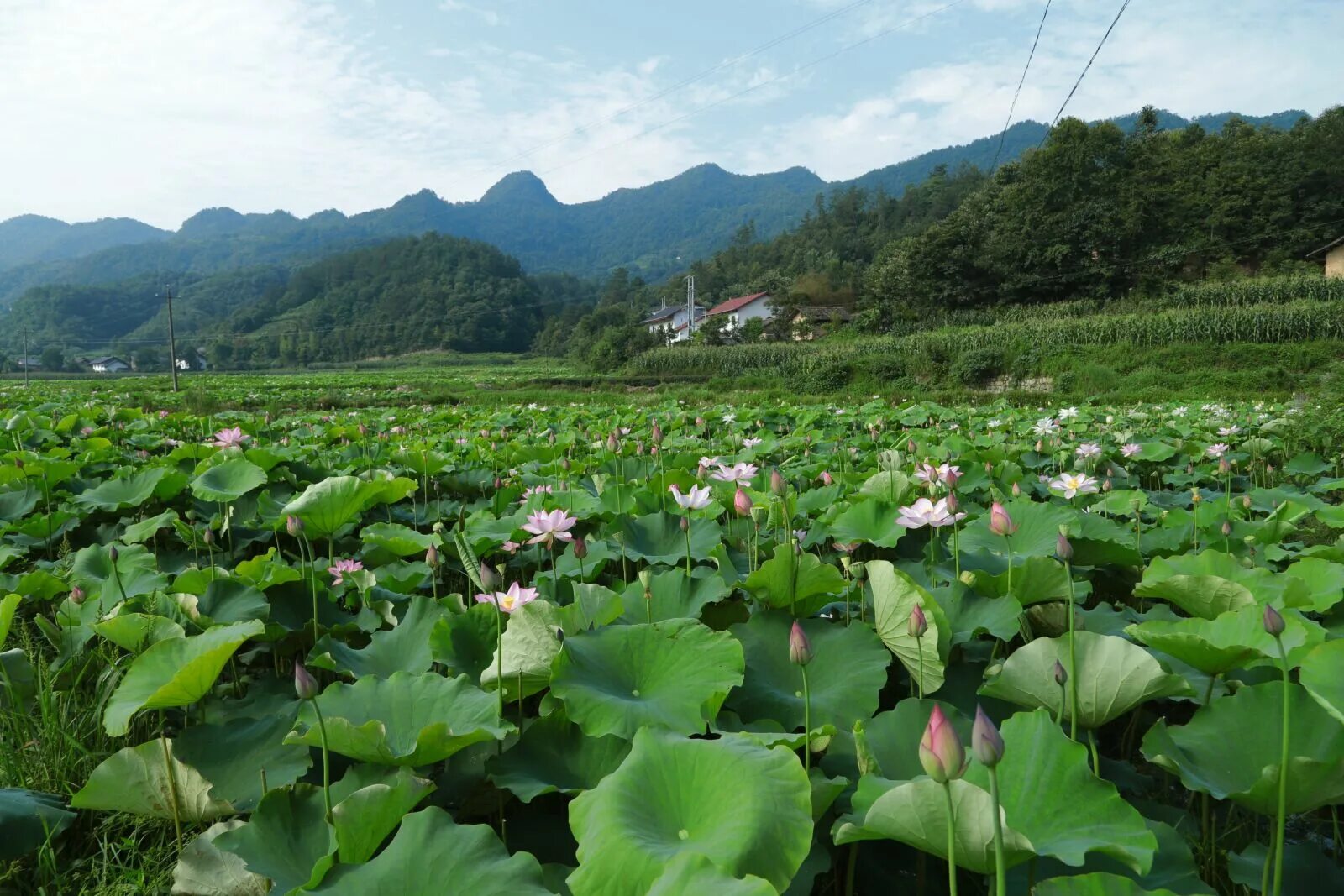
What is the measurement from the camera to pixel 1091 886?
2.17 ft

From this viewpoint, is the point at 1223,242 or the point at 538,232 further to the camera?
the point at 538,232

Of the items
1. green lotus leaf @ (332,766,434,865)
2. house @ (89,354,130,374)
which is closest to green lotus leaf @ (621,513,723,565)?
green lotus leaf @ (332,766,434,865)

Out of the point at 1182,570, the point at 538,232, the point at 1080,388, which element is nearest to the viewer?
the point at 1182,570

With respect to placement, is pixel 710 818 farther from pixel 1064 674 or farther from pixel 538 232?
pixel 538 232

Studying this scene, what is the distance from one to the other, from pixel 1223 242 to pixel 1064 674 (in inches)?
1461

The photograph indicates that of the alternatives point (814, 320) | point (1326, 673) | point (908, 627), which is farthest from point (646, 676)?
point (814, 320)

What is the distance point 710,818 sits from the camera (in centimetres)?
76

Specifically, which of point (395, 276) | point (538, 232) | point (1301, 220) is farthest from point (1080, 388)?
point (538, 232)

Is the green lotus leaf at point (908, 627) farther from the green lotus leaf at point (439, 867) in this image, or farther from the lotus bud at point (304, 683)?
the lotus bud at point (304, 683)

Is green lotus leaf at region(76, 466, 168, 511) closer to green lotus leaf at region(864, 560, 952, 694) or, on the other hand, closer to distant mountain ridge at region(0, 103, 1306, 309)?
green lotus leaf at region(864, 560, 952, 694)

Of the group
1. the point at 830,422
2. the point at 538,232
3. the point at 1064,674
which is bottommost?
the point at 830,422

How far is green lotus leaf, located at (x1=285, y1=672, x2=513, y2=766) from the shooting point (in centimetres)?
94

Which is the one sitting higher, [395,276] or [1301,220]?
[395,276]

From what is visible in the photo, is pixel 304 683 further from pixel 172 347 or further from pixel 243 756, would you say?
pixel 172 347
